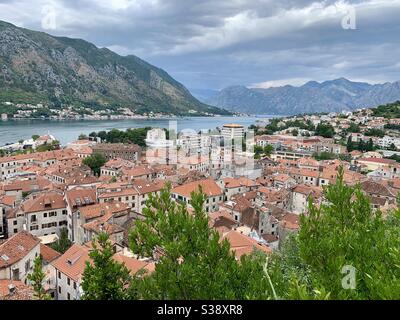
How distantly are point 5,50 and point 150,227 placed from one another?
176546 millimetres

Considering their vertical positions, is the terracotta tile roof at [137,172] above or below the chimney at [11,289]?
below

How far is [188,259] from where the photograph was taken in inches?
175

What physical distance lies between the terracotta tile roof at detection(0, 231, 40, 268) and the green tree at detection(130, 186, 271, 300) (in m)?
11.0

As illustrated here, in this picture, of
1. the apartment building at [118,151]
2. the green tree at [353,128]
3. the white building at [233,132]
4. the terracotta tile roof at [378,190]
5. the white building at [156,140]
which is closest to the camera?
the terracotta tile roof at [378,190]

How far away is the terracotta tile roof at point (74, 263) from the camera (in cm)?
1248

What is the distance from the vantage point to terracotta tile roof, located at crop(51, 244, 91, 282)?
12.5 m

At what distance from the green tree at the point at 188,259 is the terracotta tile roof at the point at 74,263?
871cm

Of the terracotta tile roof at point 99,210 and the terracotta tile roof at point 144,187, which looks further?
the terracotta tile roof at point 144,187

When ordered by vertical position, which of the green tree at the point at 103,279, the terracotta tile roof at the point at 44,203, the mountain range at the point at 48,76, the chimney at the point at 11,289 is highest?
the mountain range at the point at 48,76

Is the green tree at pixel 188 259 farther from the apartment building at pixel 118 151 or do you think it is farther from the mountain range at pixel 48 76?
the mountain range at pixel 48 76

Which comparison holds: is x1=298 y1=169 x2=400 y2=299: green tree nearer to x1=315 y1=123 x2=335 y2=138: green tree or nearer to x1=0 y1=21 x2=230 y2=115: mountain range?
x1=315 y1=123 x2=335 y2=138: green tree

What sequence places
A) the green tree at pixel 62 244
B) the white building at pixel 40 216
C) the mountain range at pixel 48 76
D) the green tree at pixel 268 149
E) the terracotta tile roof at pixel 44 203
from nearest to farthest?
the green tree at pixel 62 244 < the white building at pixel 40 216 < the terracotta tile roof at pixel 44 203 < the green tree at pixel 268 149 < the mountain range at pixel 48 76

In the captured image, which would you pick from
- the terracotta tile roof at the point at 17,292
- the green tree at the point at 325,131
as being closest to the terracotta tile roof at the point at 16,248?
the terracotta tile roof at the point at 17,292

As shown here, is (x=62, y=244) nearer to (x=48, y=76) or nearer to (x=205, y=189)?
(x=205, y=189)
